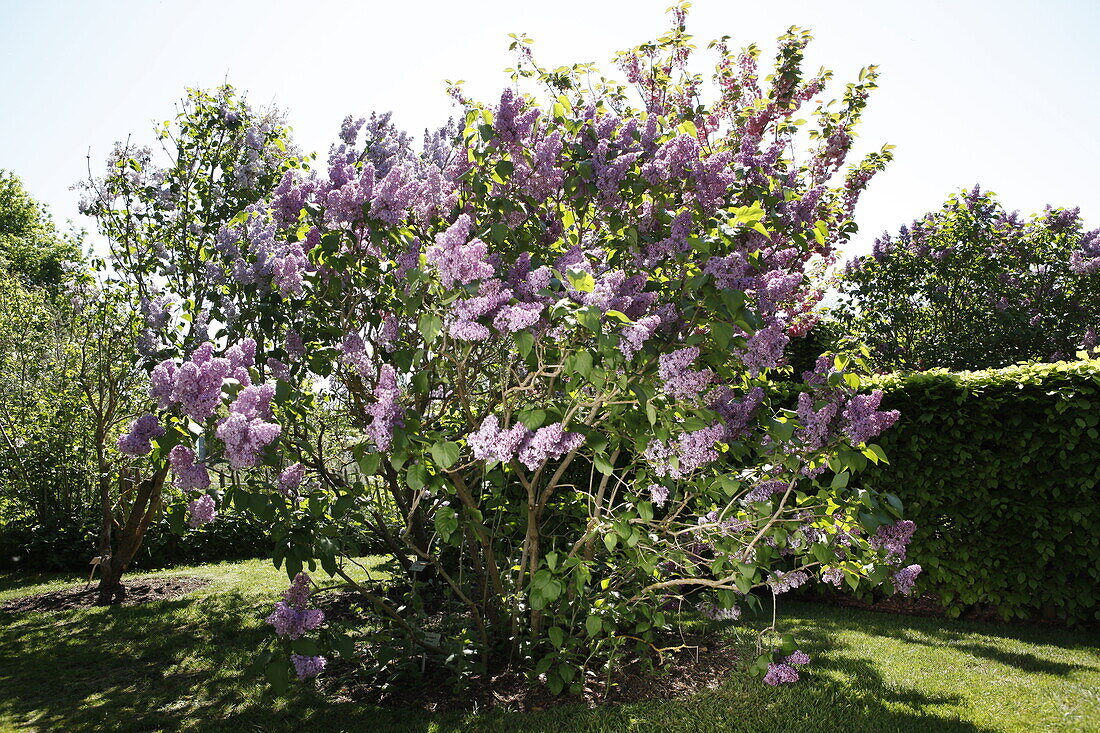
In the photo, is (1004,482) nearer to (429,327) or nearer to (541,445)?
(541,445)

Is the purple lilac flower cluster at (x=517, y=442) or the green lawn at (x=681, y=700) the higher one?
the purple lilac flower cluster at (x=517, y=442)

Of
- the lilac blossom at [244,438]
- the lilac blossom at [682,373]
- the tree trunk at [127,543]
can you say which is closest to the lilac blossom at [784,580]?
the lilac blossom at [682,373]

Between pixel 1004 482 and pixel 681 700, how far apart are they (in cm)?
348

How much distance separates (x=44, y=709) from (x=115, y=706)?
1.31 feet

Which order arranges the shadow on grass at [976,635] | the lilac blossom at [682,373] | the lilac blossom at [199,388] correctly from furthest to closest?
the shadow on grass at [976,635] → the lilac blossom at [682,373] → the lilac blossom at [199,388]

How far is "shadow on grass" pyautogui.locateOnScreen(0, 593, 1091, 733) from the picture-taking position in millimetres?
3232

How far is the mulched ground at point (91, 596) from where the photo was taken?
21.3 ft

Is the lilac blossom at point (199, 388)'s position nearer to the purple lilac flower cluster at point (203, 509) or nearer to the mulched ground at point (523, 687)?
the purple lilac flower cluster at point (203, 509)

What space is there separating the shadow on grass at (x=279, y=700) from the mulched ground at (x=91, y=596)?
134 cm

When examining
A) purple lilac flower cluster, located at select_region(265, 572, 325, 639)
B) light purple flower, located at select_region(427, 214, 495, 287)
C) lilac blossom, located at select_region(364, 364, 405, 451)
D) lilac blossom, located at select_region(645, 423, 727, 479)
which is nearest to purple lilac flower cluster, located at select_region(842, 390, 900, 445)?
lilac blossom, located at select_region(645, 423, 727, 479)

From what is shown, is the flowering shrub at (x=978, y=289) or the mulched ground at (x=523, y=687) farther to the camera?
the flowering shrub at (x=978, y=289)

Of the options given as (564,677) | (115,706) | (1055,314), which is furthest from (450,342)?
(1055,314)

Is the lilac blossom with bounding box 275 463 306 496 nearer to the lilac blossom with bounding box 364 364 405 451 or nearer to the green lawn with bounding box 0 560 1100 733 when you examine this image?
the lilac blossom with bounding box 364 364 405 451

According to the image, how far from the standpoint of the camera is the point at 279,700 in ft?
12.3
